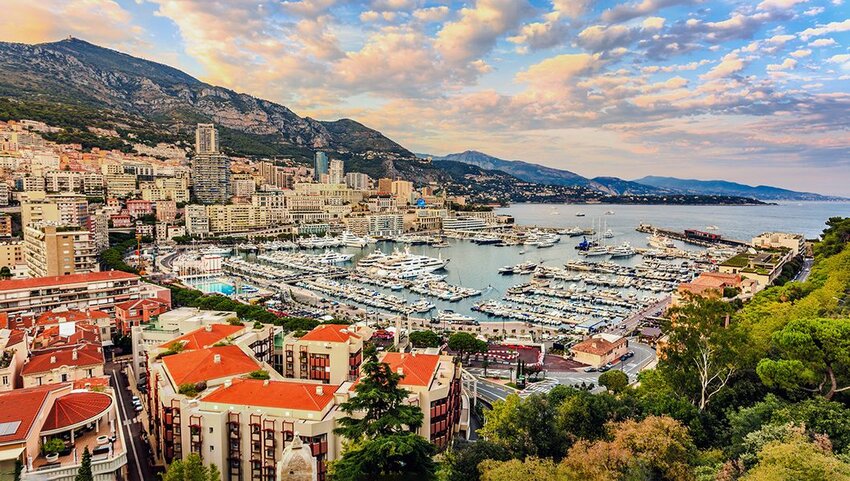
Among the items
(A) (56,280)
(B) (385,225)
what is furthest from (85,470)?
(B) (385,225)

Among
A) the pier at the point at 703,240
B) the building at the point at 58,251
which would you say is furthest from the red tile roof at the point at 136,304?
the pier at the point at 703,240

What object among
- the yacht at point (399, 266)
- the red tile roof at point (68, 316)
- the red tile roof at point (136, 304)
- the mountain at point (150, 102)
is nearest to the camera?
the red tile roof at point (68, 316)

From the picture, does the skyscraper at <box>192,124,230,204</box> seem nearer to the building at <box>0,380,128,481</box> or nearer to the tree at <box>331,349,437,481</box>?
the building at <box>0,380,128,481</box>

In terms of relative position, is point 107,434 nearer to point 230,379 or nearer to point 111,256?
point 230,379

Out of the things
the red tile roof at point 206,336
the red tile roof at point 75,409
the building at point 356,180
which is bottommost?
the red tile roof at point 206,336

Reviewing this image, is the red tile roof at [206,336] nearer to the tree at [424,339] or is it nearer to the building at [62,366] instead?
the building at [62,366]

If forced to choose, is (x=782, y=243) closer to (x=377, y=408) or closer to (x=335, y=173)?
(x=377, y=408)

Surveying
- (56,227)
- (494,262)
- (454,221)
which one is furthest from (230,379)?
(454,221)
